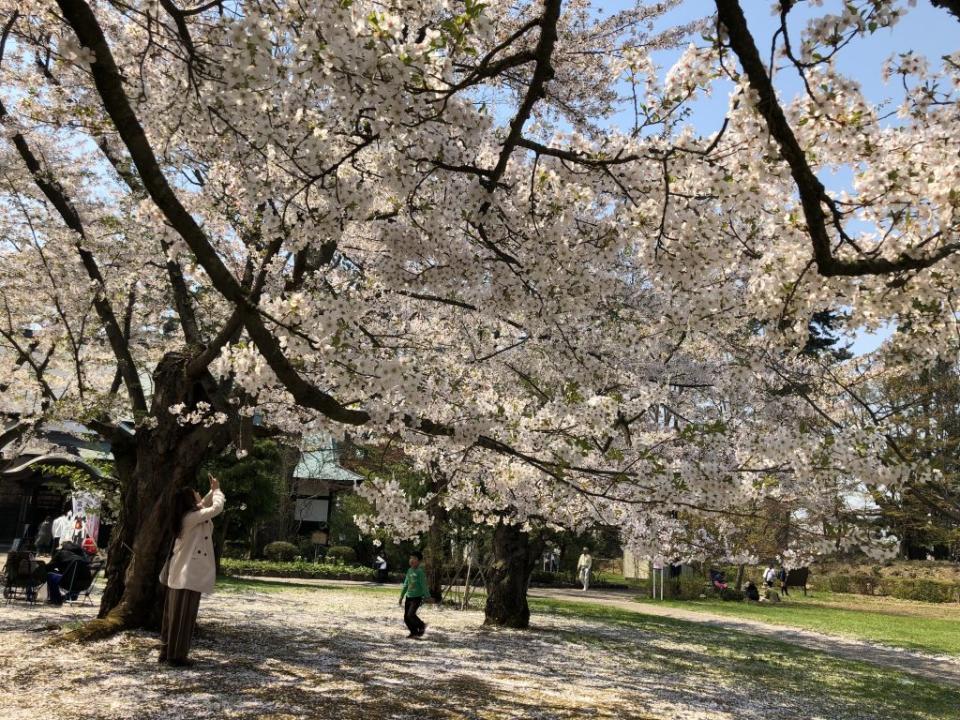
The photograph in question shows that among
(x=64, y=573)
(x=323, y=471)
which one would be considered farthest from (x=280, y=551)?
(x=64, y=573)

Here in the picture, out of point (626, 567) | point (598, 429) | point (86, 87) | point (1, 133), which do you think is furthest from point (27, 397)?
point (626, 567)

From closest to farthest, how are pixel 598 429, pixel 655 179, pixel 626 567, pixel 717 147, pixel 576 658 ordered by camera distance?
pixel 717 147 → pixel 655 179 → pixel 598 429 → pixel 576 658 → pixel 626 567

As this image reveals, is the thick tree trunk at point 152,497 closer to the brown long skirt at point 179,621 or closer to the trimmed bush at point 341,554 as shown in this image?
the brown long skirt at point 179,621

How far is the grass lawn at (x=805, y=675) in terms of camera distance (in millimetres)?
8703

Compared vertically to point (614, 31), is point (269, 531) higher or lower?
lower

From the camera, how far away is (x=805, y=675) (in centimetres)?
1059

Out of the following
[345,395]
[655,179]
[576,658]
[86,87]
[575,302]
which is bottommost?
[576,658]

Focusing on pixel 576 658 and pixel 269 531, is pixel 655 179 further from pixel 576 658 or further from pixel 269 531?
pixel 269 531

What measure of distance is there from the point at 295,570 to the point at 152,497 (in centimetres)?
1560

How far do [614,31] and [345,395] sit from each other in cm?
628

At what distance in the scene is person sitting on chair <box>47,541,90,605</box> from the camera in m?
11.2

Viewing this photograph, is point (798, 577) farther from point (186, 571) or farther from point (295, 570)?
point (186, 571)

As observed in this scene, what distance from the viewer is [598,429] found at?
7234 millimetres

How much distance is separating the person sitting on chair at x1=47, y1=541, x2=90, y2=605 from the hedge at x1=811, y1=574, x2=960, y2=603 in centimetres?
2889
